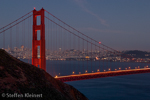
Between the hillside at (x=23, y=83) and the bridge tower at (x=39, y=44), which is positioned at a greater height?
the bridge tower at (x=39, y=44)

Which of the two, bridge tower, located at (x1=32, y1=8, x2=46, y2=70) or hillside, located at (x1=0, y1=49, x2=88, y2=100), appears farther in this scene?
bridge tower, located at (x1=32, y1=8, x2=46, y2=70)

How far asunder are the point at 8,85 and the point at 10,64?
7.98 feet

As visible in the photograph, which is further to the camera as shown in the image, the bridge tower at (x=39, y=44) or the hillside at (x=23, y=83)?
the bridge tower at (x=39, y=44)

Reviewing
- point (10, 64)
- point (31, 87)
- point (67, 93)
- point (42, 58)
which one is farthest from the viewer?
point (42, 58)

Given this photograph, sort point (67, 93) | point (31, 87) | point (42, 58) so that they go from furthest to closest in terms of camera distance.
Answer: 1. point (42, 58)
2. point (67, 93)
3. point (31, 87)

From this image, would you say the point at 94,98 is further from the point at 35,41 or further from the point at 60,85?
the point at 60,85

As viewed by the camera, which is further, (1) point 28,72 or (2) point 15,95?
(1) point 28,72

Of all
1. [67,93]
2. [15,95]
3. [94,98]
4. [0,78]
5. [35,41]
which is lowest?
[94,98]

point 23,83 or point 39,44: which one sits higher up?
point 39,44

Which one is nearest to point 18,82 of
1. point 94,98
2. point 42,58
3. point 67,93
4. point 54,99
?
point 54,99

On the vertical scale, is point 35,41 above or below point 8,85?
above

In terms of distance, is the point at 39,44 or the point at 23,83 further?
the point at 39,44

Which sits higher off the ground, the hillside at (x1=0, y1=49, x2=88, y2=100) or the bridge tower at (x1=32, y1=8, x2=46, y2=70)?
the bridge tower at (x1=32, y1=8, x2=46, y2=70)

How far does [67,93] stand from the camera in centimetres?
1205
